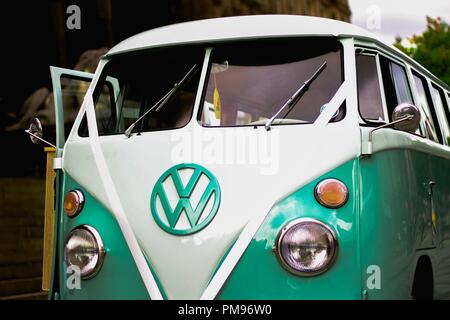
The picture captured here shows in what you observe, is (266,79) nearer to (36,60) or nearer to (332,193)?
(332,193)

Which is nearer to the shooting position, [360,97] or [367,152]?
[367,152]

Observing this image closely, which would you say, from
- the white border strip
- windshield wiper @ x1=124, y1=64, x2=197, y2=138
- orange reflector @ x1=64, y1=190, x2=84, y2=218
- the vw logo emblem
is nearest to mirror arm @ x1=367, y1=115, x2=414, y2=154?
the white border strip

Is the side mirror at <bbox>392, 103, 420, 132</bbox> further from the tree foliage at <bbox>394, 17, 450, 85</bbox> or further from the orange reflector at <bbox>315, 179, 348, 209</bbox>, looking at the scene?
the tree foliage at <bbox>394, 17, 450, 85</bbox>

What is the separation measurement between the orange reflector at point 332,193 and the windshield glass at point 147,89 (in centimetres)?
104

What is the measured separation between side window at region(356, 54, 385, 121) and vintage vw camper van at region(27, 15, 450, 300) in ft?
0.03

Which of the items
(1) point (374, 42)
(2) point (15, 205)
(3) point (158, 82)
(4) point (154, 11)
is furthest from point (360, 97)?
(4) point (154, 11)

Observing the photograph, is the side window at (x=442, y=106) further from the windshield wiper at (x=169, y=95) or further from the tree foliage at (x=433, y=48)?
the tree foliage at (x=433, y=48)

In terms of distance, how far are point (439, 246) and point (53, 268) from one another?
2.78 metres

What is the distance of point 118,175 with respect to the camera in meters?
5.01

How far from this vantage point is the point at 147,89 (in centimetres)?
567

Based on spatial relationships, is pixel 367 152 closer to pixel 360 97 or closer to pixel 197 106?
pixel 360 97

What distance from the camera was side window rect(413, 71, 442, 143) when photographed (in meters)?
6.55

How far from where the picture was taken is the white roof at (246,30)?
5203 millimetres

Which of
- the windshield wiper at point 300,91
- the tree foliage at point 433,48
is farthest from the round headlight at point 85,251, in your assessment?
the tree foliage at point 433,48
